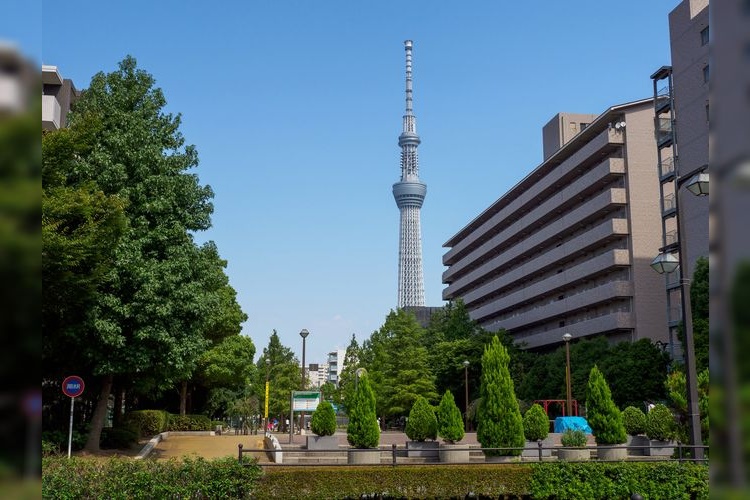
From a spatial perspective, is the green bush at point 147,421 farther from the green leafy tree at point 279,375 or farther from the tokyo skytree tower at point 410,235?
the tokyo skytree tower at point 410,235

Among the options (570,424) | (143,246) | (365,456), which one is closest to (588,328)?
(570,424)

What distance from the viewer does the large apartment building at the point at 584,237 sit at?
179 feet

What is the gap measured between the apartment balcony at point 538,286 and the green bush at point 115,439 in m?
37.6

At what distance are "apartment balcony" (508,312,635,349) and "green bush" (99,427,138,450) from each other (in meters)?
36.1

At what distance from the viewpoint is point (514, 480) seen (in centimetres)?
1681

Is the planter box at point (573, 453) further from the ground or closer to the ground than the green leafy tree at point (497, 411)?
closer to the ground

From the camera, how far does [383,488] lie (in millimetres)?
16547

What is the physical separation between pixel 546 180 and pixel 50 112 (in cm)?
4601

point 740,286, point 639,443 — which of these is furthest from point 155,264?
point 740,286

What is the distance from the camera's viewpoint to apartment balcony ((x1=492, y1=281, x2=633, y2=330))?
54.1 metres

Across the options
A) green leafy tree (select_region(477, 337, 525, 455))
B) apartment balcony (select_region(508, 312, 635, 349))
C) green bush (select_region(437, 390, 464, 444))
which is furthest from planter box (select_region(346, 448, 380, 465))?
apartment balcony (select_region(508, 312, 635, 349))

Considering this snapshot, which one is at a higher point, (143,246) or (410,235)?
(410,235)

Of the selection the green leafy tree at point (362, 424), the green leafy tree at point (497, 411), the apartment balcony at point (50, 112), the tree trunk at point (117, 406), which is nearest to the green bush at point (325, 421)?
the green leafy tree at point (362, 424)

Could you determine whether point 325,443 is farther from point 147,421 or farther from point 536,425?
point 147,421
